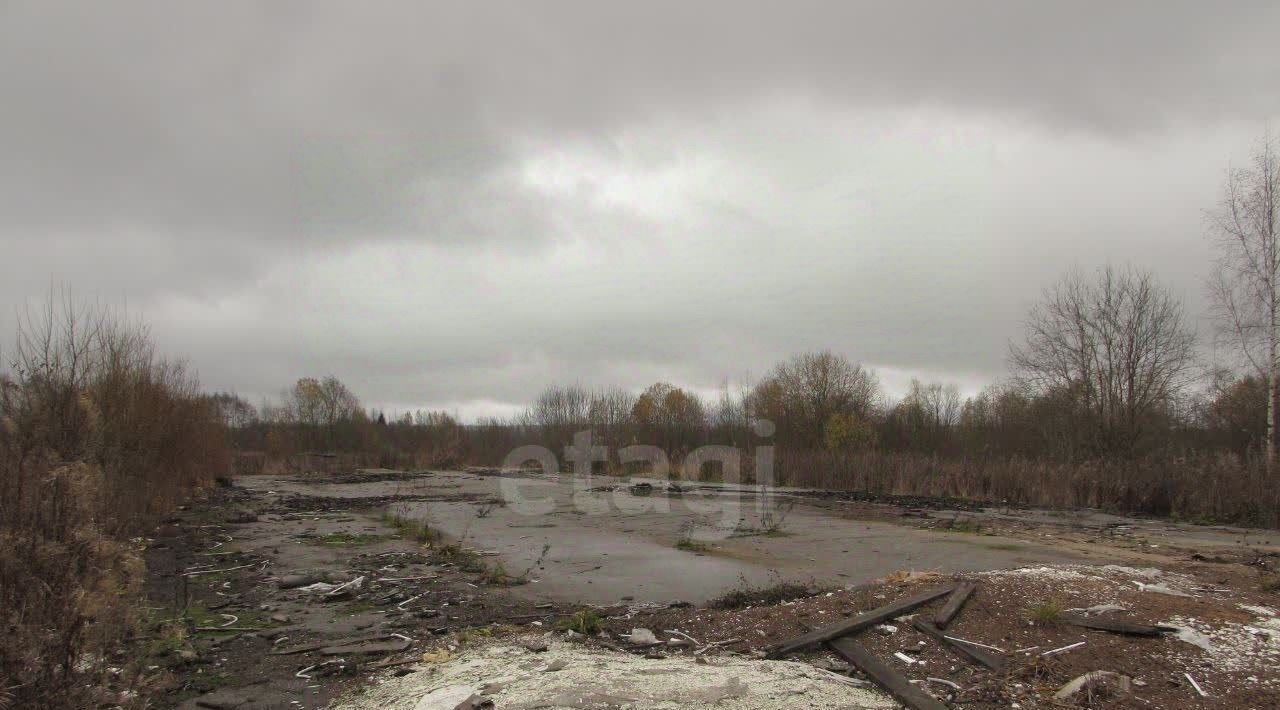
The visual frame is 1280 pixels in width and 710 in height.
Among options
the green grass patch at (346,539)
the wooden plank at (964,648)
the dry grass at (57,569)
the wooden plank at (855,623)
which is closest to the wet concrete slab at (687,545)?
the green grass patch at (346,539)

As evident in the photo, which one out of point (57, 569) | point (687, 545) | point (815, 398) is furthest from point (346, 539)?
point (815, 398)

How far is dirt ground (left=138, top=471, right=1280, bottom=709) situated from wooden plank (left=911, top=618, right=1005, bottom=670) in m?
0.07

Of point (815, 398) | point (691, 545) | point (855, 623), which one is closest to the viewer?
point (855, 623)

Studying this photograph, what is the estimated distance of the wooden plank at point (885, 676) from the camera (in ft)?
15.5

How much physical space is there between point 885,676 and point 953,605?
1.28 meters

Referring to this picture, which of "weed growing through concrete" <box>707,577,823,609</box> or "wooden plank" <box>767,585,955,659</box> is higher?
"wooden plank" <box>767,585,955,659</box>

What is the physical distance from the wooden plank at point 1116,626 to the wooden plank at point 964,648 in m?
0.89

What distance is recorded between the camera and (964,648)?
215 inches

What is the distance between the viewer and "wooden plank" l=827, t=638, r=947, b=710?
15.5 ft

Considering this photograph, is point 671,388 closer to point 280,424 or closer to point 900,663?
point 280,424

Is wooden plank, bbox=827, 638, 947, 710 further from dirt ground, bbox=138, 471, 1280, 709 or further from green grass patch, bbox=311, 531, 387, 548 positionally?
green grass patch, bbox=311, 531, 387, 548

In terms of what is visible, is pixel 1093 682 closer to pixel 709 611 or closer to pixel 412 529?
pixel 709 611

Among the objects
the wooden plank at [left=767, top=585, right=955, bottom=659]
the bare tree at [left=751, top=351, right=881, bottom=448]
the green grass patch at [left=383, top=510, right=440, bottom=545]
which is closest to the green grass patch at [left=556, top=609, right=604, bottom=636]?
the wooden plank at [left=767, top=585, right=955, bottom=659]

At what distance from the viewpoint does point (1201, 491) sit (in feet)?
61.8
